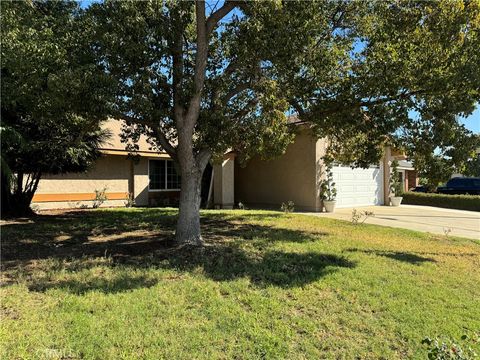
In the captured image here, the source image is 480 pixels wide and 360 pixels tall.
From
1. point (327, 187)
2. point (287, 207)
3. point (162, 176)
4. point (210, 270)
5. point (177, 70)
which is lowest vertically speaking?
point (210, 270)

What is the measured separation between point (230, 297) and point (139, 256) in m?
2.67

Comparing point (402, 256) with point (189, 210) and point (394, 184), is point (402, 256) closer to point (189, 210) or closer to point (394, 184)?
point (189, 210)

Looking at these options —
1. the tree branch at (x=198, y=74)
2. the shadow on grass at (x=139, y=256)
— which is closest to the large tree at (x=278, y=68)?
the tree branch at (x=198, y=74)

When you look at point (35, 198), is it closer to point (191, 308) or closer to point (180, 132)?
point (180, 132)

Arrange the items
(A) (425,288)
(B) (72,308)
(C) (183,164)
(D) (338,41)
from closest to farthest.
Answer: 1. (B) (72,308)
2. (A) (425,288)
3. (C) (183,164)
4. (D) (338,41)

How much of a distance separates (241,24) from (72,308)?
575 centimetres

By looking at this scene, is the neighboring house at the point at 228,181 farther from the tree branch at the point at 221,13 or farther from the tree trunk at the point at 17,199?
the tree branch at the point at 221,13

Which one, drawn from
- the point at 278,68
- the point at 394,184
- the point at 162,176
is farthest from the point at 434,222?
the point at 162,176

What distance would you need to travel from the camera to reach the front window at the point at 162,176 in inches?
791

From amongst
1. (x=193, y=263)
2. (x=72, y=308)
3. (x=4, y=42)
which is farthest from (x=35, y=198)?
(x=72, y=308)

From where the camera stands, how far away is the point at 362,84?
26.7 ft

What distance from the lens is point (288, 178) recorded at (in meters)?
18.2

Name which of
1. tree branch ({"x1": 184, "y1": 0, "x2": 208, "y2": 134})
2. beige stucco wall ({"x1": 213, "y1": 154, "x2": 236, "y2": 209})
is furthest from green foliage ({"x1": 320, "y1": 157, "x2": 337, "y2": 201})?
tree branch ({"x1": 184, "y1": 0, "x2": 208, "y2": 134})

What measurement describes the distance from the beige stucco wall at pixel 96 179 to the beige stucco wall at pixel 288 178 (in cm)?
608
